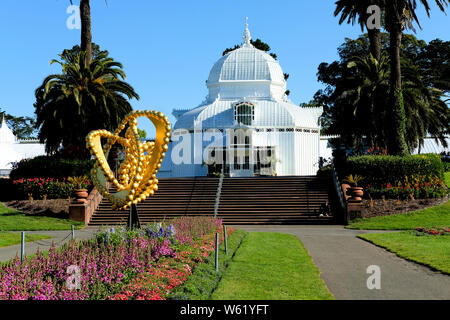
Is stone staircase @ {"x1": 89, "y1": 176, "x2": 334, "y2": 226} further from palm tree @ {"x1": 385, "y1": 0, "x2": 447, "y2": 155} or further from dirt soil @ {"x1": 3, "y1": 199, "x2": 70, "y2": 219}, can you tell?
palm tree @ {"x1": 385, "y1": 0, "x2": 447, "y2": 155}

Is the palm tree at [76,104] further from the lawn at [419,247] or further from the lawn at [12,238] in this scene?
the lawn at [419,247]

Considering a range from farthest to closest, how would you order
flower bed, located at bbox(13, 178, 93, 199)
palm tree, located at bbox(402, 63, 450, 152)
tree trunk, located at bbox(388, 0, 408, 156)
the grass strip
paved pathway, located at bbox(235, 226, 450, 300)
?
palm tree, located at bbox(402, 63, 450, 152) → flower bed, located at bbox(13, 178, 93, 199) → tree trunk, located at bbox(388, 0, 408, 156) → paved pathway, located at bbox(235, 226, 450, 300) → the grass strip

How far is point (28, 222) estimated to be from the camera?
25.1 meters

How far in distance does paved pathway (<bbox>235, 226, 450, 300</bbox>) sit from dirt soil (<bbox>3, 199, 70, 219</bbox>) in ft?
47.7

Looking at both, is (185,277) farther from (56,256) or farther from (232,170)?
(232,170)

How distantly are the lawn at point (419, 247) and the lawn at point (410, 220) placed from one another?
8.60 ft

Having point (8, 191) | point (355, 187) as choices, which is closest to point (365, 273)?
point (355, 187)

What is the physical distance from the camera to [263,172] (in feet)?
128

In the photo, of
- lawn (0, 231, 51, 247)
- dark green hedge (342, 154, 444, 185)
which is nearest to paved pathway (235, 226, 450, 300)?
lawn (0, 231, 51, 247)

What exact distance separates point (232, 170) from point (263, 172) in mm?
2359

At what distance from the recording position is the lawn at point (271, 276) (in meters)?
9.35

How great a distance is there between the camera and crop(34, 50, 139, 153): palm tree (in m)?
31.4

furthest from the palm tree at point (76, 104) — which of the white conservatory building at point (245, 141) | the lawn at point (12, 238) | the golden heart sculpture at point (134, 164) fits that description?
the golden heart sculpture at point (134, 164)

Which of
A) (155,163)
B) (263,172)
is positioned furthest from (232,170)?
(155,163)
